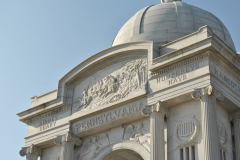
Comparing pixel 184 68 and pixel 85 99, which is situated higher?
pixel 85 99

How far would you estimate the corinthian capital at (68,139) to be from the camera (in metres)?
27.2

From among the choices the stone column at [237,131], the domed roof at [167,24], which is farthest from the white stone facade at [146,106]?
the domed roof at [167,24]

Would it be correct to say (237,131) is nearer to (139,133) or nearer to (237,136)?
(237,136)

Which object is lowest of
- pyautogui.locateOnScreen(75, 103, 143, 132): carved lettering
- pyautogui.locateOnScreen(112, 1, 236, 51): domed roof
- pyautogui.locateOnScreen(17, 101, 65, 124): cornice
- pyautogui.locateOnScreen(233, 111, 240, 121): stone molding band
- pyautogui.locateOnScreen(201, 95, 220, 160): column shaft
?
pyautogui.locateOnScreen(201, 95, 220, 160): column shaft

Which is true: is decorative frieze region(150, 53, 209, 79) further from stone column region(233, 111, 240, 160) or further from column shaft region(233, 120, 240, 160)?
column shaft region(233, 120, 240, 160)

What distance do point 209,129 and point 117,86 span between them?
6.87m

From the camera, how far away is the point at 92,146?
89.0 ft

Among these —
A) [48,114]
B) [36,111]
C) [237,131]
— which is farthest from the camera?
[36,111]

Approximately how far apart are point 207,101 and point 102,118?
263 inches

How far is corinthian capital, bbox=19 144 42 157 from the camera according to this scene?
94.3 ft

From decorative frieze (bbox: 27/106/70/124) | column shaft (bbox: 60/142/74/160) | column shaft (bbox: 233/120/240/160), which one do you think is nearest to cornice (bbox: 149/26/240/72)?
column shaft (bbox: 233/120/240/160)

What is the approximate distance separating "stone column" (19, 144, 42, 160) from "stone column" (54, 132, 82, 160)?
194 cm

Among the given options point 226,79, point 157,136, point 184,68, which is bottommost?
point 157,136

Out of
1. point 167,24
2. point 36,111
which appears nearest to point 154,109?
point 167,24
